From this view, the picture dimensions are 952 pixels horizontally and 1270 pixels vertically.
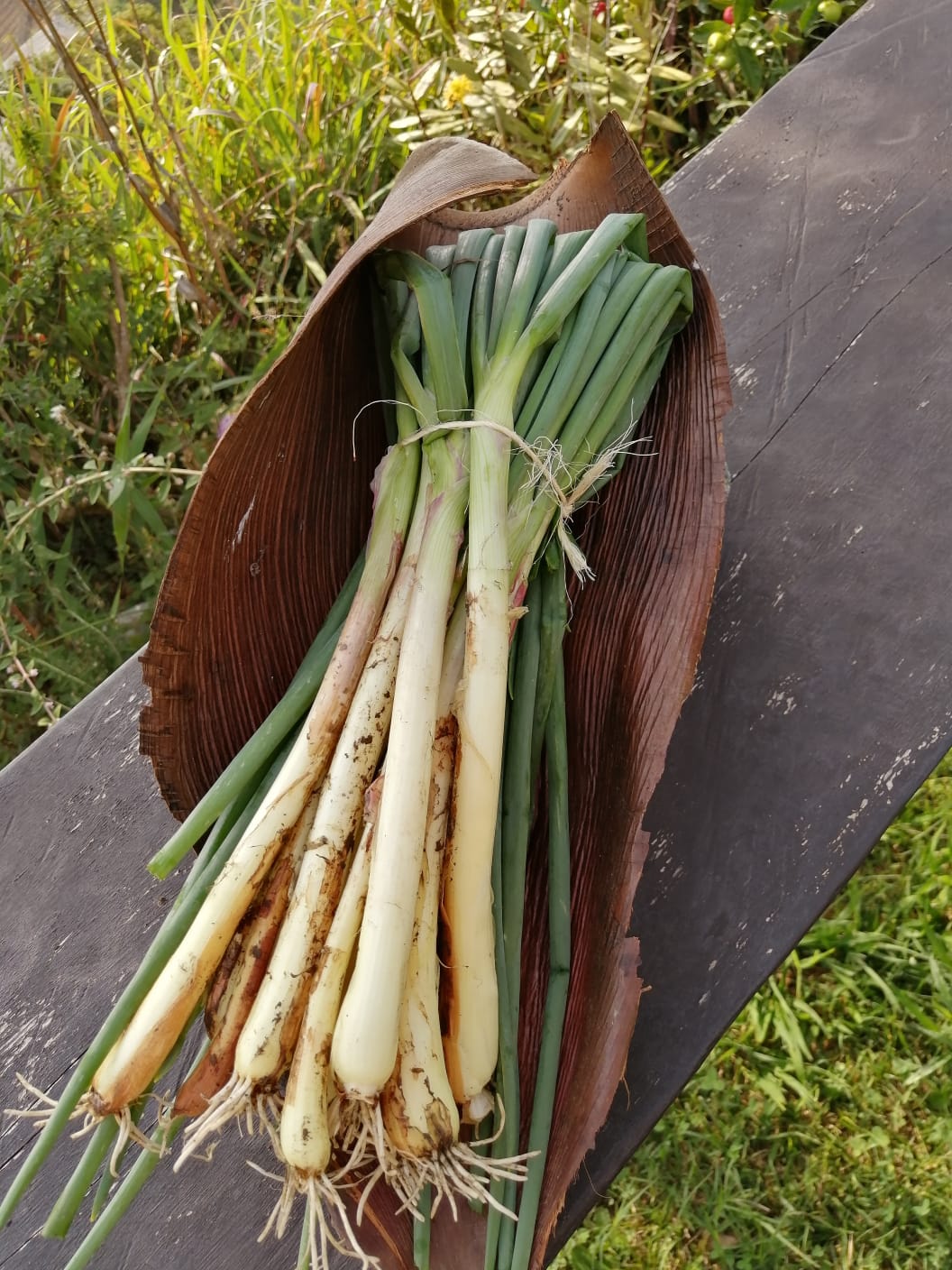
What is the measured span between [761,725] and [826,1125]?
785 mm

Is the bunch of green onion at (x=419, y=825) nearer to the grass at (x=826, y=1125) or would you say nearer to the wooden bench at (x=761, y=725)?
the wooden bench at (x=761, y=725)

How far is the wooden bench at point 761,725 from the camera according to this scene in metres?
1.02

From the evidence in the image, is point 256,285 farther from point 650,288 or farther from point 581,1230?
point 581,1230

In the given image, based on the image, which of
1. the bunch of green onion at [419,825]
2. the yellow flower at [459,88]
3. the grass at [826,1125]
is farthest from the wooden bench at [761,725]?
the yellow flower at [459,88]

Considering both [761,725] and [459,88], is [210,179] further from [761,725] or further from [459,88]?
[761,725]

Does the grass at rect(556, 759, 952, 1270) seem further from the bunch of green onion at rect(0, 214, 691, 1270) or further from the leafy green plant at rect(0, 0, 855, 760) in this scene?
the leafy green plant at rect(0, 0, 855, 760)

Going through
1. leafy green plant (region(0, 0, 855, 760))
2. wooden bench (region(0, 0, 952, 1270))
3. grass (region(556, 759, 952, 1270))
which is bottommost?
grass (region(556, 759, 952, 1270))

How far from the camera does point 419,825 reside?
2.80 ft

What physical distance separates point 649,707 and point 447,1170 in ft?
1.44

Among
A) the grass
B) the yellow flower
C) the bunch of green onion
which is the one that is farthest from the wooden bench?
the yellow flower

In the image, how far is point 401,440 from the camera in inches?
41.3

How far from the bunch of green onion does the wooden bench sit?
154 mm

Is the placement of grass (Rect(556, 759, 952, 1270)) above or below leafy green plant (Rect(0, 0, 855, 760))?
below

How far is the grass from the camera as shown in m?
1.45
